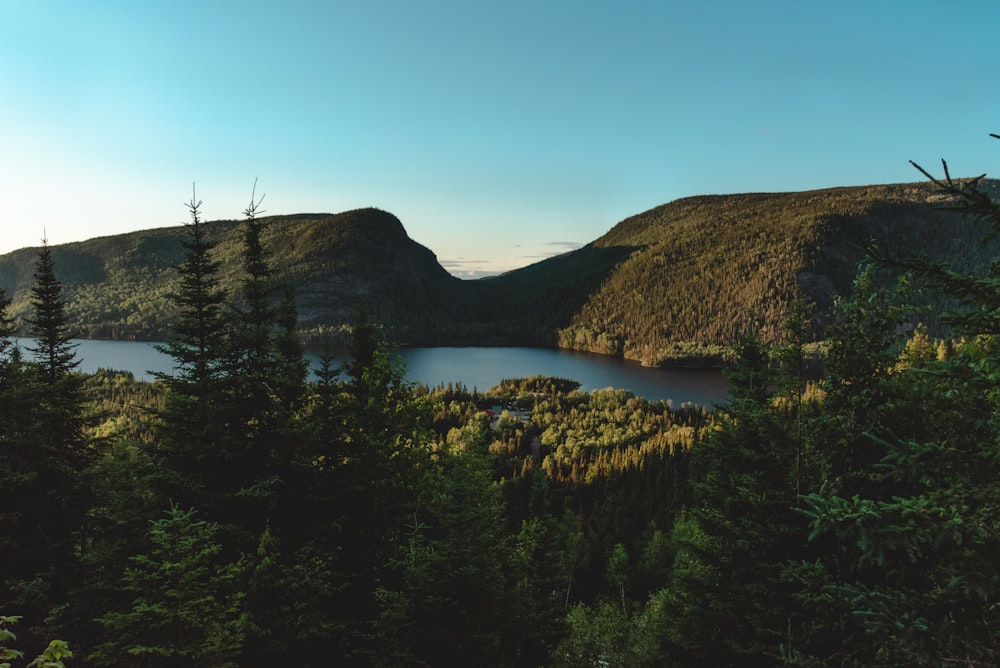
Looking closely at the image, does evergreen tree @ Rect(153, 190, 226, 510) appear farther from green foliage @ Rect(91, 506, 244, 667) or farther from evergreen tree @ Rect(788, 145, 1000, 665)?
evergreen tree @ Rect(788, 145, 1000, 665)

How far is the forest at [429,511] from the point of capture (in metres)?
6.23

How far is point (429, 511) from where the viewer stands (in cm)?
1628

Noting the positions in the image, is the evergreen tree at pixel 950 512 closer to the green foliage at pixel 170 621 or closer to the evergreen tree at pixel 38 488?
the green foliage at pixel 170 621

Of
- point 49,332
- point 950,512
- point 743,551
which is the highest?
point 49,332

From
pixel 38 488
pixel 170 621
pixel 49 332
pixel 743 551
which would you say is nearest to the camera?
pixel 170 621

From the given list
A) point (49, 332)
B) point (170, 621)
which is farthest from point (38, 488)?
point (170, 621)

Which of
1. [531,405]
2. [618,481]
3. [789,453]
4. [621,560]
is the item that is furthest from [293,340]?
[531,405]

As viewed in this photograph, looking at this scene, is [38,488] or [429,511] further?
[38,488]

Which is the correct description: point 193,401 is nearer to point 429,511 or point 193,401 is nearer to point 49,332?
point 429,511

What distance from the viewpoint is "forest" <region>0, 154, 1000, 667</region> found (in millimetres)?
6227

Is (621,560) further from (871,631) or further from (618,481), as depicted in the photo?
(871,631)

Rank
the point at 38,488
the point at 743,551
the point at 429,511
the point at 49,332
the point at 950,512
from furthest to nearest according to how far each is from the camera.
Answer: the point at 49,332, the point at 38,488, the point at 429,511, the point at 743,551, the point at 950,512

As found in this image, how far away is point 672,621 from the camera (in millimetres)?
15812

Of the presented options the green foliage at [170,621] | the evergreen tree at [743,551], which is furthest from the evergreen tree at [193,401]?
the evergreen tree at [743,551]
